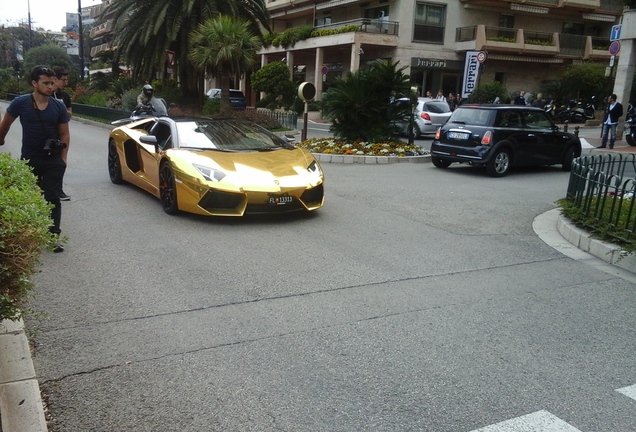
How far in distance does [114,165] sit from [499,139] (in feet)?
26.9

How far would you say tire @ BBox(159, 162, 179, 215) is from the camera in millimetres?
7973

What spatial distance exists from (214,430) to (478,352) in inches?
79.6

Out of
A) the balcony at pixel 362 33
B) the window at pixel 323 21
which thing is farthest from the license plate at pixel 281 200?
the window at pixel 323 21

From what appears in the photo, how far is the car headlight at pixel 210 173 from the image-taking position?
7508mm

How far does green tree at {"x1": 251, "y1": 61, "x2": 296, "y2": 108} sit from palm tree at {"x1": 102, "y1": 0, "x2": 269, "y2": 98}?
622cm

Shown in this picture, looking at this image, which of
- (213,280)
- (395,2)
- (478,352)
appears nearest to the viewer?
(478,352)

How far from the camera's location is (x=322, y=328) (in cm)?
447

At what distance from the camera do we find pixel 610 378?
385 centimetres

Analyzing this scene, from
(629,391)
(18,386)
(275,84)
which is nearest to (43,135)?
(18,386)

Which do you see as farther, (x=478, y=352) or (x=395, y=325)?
(x=395, y=325)

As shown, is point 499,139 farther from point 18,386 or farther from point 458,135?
point 18,386

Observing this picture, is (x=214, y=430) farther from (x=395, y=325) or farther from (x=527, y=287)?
(x=527, y=287)

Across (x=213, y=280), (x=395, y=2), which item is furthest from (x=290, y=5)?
(x=213, y=280)

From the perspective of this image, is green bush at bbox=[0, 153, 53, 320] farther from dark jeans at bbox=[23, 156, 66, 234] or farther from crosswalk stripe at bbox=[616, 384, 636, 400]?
crosswalk stripe at bbox=[616, 384, 636, 400]
